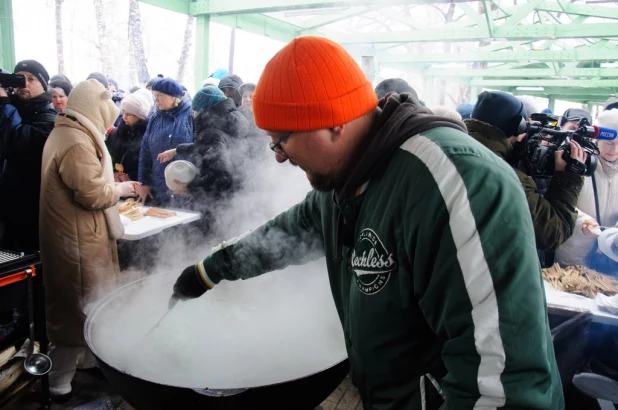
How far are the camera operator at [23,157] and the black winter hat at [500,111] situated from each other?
10.0 ft

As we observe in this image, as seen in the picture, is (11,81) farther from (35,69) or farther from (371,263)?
(371,263)

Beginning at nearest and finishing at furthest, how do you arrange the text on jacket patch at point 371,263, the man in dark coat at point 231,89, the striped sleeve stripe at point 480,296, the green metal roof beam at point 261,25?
1. the striped sleeve stripe at point 480,296
2. the text on jacket patch at point 371,263
3. the man in dark coat at point 231,89
4. the green metal roof beam at point 261,25

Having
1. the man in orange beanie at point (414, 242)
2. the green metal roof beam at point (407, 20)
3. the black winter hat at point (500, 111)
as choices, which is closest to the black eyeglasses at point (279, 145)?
the man in orange beanie at point (414, 242)

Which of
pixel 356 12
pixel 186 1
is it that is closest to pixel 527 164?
pixel 356 12

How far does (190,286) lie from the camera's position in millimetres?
1685

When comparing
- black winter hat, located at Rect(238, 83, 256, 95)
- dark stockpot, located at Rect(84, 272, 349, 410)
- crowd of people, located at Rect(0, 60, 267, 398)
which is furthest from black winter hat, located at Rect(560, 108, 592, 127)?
dark stockpot, located at Rect(84, 272, 349, 410)

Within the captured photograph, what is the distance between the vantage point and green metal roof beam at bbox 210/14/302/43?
580cm

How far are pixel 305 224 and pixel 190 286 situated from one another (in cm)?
56

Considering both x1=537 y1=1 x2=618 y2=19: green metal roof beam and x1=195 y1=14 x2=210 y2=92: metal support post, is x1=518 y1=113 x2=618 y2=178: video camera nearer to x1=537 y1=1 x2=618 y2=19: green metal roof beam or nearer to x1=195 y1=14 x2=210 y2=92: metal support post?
x1=537 y1=1 x2=618 y2=19: green metal roof beam

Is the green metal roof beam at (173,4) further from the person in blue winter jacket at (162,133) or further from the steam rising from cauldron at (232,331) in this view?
the steam rising from cauldron at (232,331)

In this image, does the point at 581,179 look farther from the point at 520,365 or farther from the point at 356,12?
the point at 356,12

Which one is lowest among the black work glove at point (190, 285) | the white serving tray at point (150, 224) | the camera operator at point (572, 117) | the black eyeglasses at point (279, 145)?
the white serving tray at point (150, 224)

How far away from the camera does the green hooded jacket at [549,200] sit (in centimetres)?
224

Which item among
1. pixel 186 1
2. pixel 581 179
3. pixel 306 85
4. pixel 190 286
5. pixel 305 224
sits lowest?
pixel 190 286
